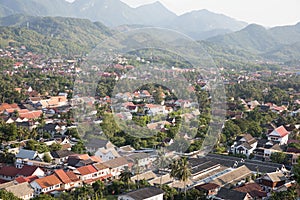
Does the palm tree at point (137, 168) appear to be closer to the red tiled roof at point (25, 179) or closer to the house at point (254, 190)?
the house at point (254, 190)

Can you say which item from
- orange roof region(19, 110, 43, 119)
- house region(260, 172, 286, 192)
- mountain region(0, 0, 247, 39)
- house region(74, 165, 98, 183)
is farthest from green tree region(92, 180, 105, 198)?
mountain region(0, 0, 247, 39)

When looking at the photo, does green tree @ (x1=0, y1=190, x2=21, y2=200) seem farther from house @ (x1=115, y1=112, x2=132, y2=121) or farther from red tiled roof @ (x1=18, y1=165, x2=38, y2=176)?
house @ (x1=115, y1=112, x2=132, y2=121)

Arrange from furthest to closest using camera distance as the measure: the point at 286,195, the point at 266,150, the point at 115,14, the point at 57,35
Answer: the point at 115,14 → the point at 57,35 → the point at 266,150 → the point at 286,195

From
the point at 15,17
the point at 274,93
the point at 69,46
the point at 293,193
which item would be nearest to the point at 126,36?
the point at 293,193

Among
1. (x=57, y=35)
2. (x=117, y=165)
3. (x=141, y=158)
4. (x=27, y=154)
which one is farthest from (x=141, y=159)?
(x=57, y=35)

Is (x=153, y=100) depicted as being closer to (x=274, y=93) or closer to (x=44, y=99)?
(x=44, y=99)

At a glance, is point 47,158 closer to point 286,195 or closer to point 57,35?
point 286,195

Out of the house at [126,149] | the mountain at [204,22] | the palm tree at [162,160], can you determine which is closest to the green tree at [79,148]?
the house at [126,149]
